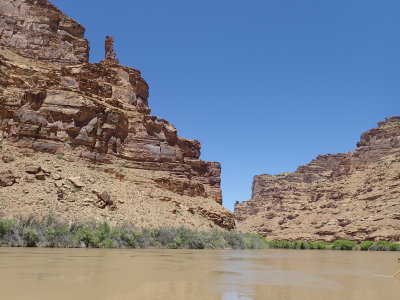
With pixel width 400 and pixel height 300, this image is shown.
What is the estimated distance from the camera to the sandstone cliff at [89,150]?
36.3 m

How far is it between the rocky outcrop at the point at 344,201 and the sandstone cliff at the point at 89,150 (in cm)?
4254

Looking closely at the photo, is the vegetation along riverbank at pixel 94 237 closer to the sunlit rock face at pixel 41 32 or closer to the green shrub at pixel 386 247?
the green shrub at pixel 386 247

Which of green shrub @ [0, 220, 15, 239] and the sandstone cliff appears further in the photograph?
the sandstone cliff

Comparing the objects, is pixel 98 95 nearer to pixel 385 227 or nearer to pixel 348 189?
Answer: pixel 385 227

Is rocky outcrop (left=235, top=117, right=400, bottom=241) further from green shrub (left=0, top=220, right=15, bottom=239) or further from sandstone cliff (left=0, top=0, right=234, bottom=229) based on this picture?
green shrub (left=0, top=220, right=15, bottom=239)

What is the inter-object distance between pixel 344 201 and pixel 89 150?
3054 inches

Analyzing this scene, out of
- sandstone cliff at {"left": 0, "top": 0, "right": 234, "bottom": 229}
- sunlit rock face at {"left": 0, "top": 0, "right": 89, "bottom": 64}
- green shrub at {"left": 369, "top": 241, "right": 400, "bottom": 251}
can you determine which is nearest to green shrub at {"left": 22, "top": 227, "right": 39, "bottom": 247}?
sandstone cliff at {"left": 0, "top": 0, "right": 234, "bottom": 229}

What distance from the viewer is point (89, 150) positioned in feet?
150

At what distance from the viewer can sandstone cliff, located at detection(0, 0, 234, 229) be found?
36.3 meters

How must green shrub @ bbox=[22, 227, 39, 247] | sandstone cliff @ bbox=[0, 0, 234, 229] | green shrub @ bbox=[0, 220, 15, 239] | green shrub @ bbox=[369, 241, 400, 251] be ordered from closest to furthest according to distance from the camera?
green shrub @ bbox=[0, 220, 15, 239]
green shrub @ bbox=[22, 227, 39, 247]
sandstone cliff @ bbox=[0, 0, 234, 229]
green shrub @ bbox=[369, 241, 400, 251]

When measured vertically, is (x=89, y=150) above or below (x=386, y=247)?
above

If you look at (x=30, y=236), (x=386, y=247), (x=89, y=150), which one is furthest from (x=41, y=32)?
(x=386, y=247)

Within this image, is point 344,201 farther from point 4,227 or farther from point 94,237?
point 4,227

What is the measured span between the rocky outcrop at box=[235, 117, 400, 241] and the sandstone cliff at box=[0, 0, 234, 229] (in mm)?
42544
